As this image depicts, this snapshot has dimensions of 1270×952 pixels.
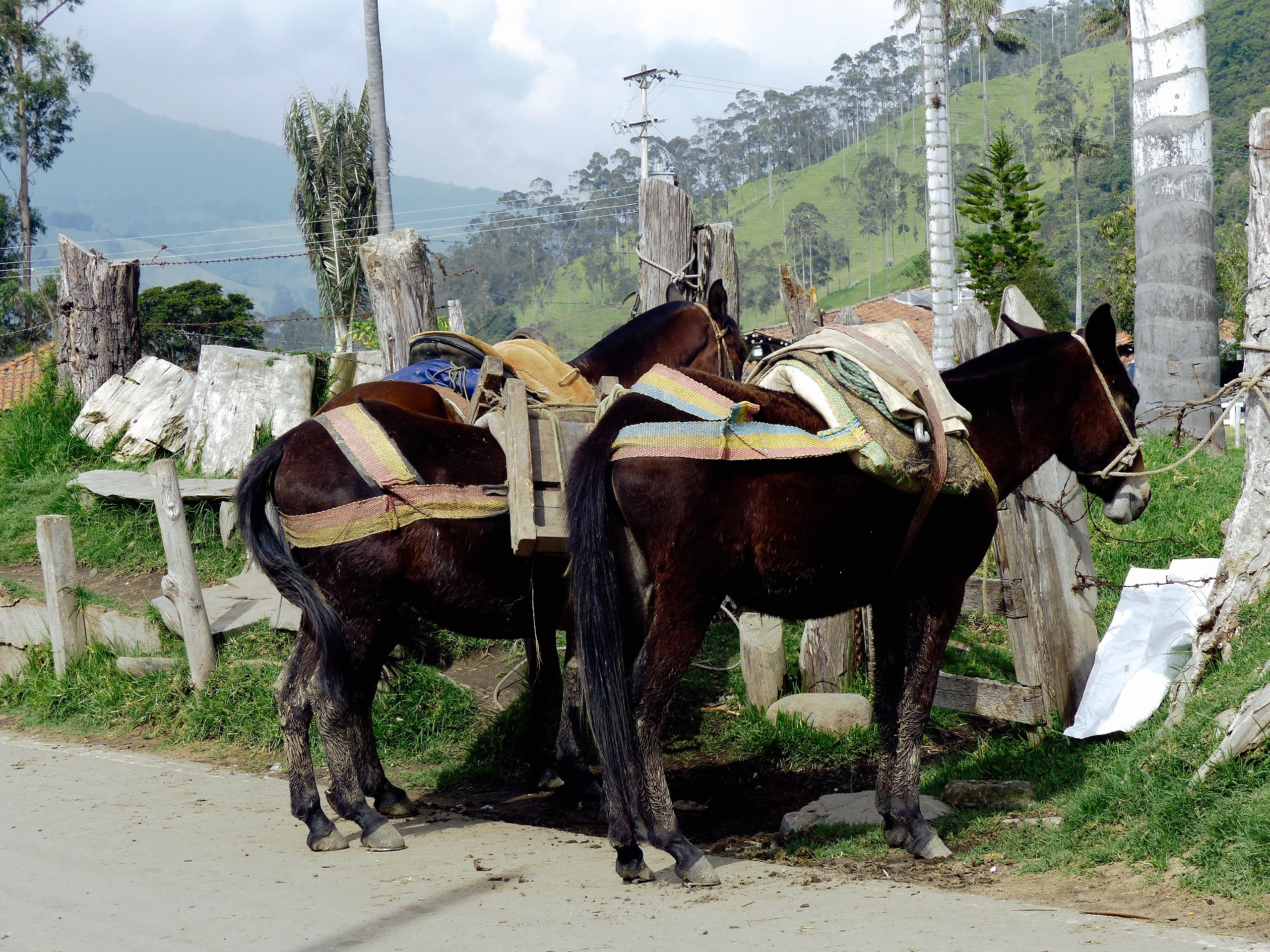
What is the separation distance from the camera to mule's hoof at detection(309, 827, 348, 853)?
4438 mm

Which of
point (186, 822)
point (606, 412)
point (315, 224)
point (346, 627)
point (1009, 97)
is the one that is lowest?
point (186, 822)

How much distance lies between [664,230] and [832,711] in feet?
10.6

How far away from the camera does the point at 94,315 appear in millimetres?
10805

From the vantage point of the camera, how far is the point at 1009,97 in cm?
12075

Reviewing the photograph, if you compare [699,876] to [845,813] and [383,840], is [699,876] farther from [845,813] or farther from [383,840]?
[383,840]

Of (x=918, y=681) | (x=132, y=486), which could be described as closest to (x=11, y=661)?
(x=132, y=486)

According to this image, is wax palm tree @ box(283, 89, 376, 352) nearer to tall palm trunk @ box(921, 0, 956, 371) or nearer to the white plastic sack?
tall palm trunk @ box(921, 0, 956, 371)

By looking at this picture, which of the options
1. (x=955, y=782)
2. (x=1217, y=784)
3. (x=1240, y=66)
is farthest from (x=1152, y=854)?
(x=1240, y=66)

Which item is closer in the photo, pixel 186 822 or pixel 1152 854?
pixel 1152 854

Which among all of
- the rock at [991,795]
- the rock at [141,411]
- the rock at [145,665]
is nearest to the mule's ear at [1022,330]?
the rock at [991,795]

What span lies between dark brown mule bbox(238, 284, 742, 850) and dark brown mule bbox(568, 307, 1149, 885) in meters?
0.75

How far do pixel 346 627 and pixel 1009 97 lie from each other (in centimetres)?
13203

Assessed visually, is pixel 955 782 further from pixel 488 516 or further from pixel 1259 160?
pixel 1259 160

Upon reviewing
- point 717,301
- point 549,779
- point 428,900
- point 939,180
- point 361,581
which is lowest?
point 549,779
